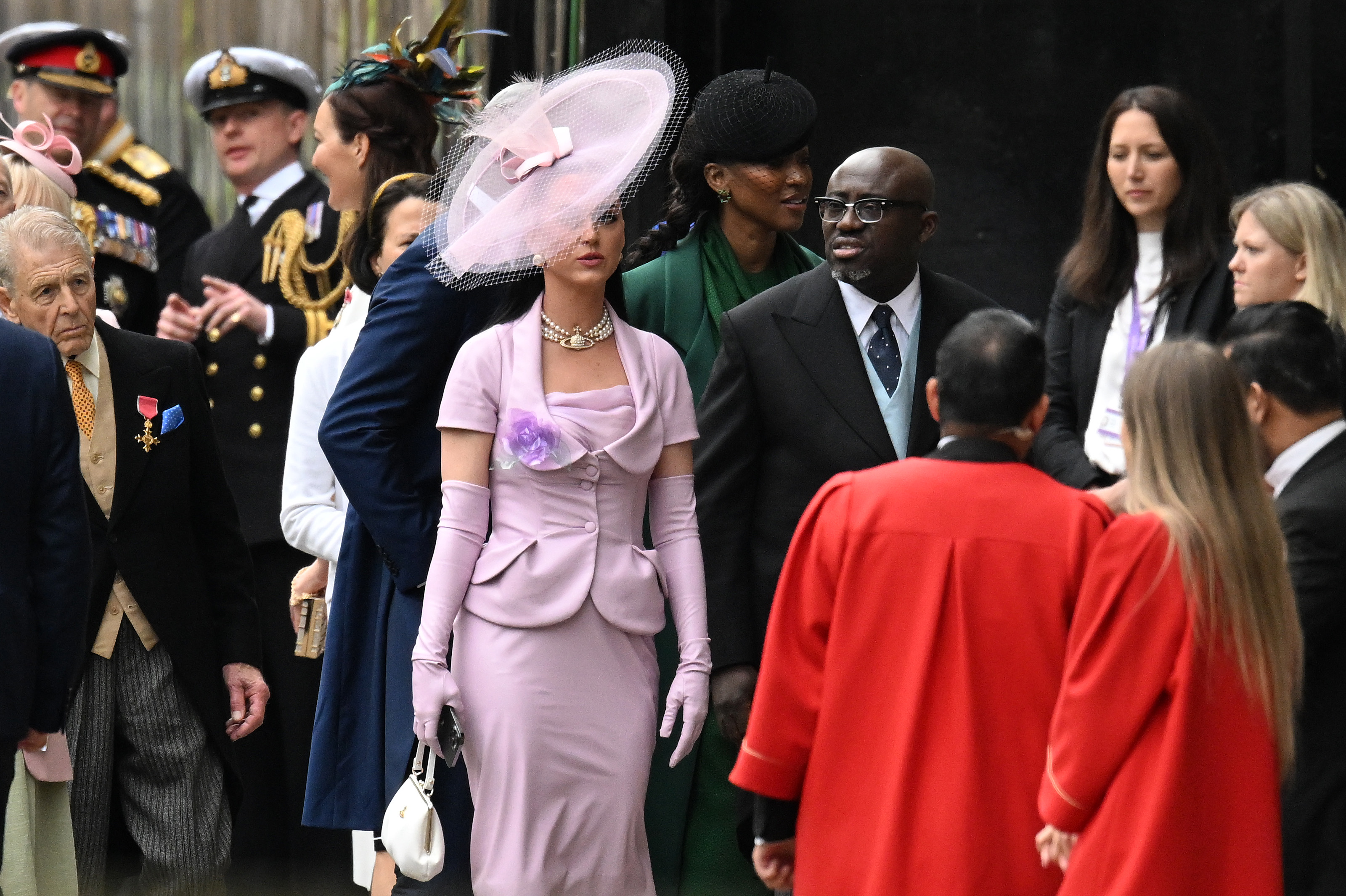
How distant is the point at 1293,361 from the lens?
12.5 feet

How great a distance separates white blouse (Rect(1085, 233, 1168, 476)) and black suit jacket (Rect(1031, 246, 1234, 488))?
0.02 metres

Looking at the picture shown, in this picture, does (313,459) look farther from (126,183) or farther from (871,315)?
(126,183)

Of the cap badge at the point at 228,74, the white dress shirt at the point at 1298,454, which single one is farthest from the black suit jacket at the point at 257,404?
the white dress shirt at the point at 1298,454

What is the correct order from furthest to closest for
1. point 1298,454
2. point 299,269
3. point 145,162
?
point 145,162, point 299,269, point 1298,454

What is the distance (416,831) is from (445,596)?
45 centimetres

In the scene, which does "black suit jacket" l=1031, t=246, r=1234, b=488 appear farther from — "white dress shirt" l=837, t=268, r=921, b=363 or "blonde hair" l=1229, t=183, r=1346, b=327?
"white dress shirt" l=837, t=268, r=921, b=363

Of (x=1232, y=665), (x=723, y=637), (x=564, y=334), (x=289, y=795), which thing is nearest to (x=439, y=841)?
(x=723, y=637)

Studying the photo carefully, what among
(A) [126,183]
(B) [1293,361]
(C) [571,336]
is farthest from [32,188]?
(B) [1293,361]

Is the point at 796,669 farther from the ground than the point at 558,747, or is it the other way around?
the point at 796,669

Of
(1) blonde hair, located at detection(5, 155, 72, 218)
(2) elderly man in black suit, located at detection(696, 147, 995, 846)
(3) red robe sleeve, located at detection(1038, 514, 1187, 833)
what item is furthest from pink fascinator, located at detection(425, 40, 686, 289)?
(1) blonde hair, located at detection(5, 155, 72, 218)

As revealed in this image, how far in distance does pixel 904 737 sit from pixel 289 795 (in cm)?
307

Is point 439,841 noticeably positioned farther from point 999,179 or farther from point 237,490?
point 999,179

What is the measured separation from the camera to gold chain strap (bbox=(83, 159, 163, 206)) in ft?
21.9

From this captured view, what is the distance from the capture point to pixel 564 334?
4.00 meters
